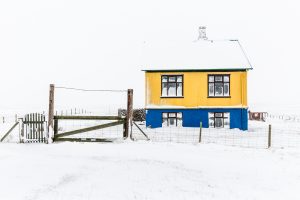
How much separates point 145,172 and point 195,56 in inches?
805

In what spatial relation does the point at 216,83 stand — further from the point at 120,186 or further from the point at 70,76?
the point at 70,76

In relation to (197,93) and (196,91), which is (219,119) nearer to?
(197,93)

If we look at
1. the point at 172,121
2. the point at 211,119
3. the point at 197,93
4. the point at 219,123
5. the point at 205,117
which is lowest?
the point at 219,123

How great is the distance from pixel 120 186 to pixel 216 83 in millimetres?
20681

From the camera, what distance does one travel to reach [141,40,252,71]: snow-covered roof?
31188 millimetres

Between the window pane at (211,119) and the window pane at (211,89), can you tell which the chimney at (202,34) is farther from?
the window pane at (211,119)

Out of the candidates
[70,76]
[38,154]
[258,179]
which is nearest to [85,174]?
[38,154]

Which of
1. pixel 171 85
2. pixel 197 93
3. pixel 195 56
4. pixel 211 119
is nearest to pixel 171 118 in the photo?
pixel 171 85

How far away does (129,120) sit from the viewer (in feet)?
66.3

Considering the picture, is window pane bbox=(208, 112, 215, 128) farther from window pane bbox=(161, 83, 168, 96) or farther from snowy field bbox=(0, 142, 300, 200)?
snowy field bbox=(0, 142, 300, 200)

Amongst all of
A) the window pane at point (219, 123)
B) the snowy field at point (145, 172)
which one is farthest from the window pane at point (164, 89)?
the snowy field at point (145, 172)

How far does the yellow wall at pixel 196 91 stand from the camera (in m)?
31.0

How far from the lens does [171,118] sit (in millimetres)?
31516

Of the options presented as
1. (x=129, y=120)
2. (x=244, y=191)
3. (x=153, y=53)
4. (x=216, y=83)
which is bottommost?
(x=244, y=191)
